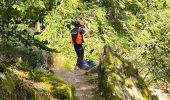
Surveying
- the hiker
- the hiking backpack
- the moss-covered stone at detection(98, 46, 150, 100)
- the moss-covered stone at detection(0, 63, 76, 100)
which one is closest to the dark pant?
the hiker

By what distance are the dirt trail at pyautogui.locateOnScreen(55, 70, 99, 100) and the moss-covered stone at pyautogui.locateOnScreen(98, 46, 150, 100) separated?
440 millimetres

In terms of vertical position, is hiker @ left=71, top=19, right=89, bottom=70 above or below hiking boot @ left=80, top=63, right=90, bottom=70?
above

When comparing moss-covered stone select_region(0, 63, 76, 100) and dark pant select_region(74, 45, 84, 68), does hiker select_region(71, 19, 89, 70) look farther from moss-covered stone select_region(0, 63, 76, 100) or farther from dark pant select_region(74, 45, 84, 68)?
moss-covered stone select_region(0, 63, 76, 100)

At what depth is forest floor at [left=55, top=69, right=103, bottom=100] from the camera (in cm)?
950

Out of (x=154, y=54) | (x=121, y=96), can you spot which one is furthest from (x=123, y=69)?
(x=154, y=54)

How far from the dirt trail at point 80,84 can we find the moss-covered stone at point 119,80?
1.45ft

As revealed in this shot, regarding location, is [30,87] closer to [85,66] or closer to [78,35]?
[78,35]

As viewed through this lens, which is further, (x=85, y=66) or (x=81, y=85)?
(x=85, y=66)

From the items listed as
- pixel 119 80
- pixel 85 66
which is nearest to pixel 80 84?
pixel 119 80

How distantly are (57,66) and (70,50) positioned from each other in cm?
288

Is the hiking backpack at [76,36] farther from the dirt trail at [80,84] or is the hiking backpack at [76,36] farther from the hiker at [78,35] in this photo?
the dirt trail at [80,84]

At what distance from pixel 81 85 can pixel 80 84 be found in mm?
153

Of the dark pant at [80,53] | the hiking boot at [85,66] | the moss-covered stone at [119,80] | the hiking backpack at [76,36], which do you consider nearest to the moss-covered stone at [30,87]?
the moss-covered stone at [119,80]

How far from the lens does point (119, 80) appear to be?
29.9ft
